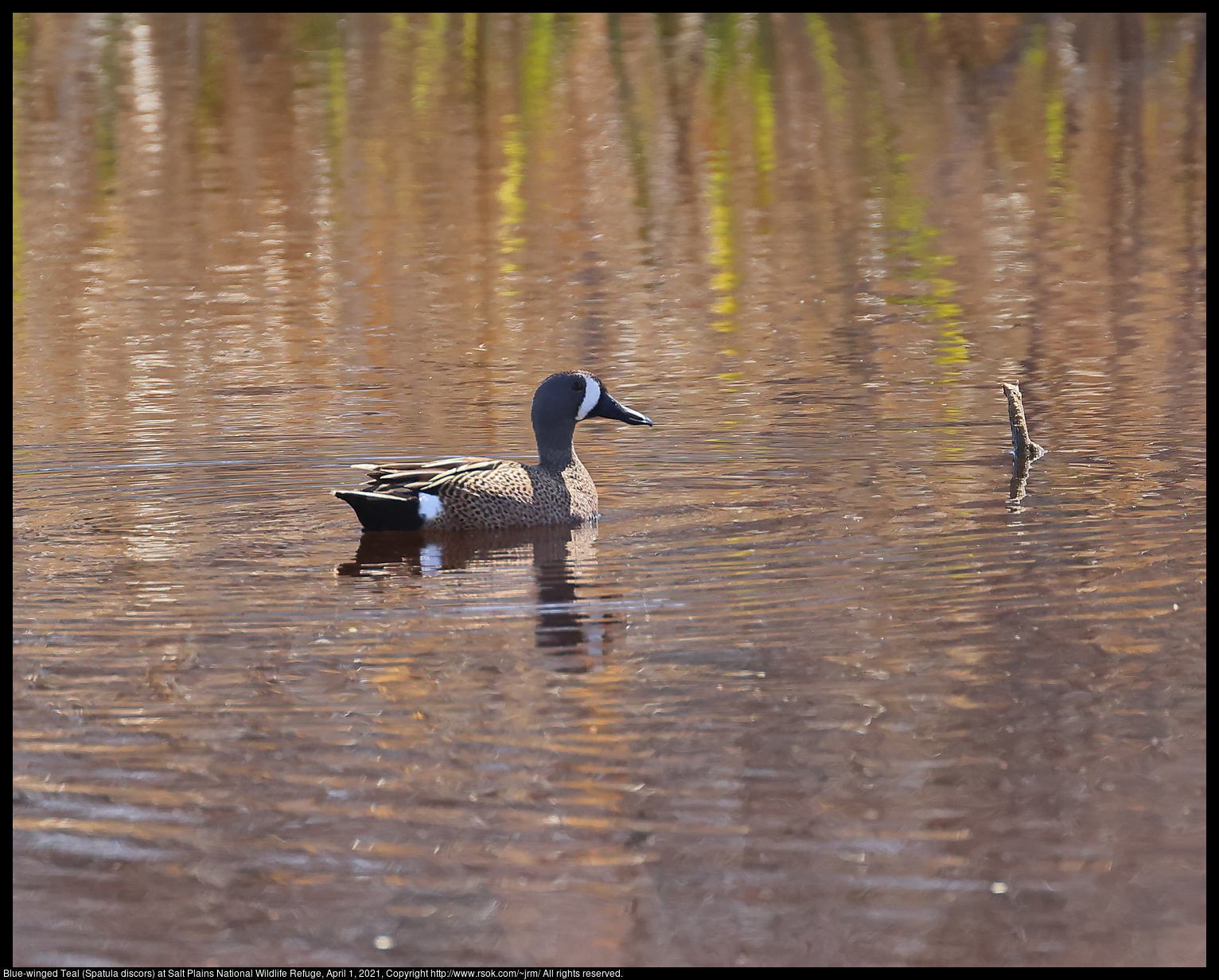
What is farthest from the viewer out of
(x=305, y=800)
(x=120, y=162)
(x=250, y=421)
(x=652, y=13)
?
(x=652, y=13)

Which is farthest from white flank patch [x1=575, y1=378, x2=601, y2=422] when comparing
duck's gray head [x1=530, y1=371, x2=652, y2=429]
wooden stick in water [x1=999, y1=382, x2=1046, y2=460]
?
wooden stick in water [x1=999, y1=382, x2=1046, y2=460]

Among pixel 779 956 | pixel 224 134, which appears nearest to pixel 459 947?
pixel 779 956

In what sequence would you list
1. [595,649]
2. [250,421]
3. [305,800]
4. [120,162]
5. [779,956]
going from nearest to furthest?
[779,956] → [305,800] → [595,649] → [250,421] → [120,162]

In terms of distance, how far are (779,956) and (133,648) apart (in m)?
3.28

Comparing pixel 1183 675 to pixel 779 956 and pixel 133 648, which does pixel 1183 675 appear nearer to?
pixel 779 956

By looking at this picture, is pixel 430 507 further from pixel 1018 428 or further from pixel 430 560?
pixel 1018 428

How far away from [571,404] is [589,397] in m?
0.10

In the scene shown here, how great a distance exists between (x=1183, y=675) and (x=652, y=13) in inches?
812

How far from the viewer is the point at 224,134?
22.8 metres

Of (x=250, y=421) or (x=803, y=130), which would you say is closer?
(x=250, y=421)

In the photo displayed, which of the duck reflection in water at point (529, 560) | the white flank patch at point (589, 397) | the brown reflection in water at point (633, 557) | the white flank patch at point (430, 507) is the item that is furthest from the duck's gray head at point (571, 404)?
the white flank patch at point (430, 507)

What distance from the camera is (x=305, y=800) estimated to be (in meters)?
5.38

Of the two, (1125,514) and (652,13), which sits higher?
(652,13)

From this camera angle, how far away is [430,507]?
9023mm
